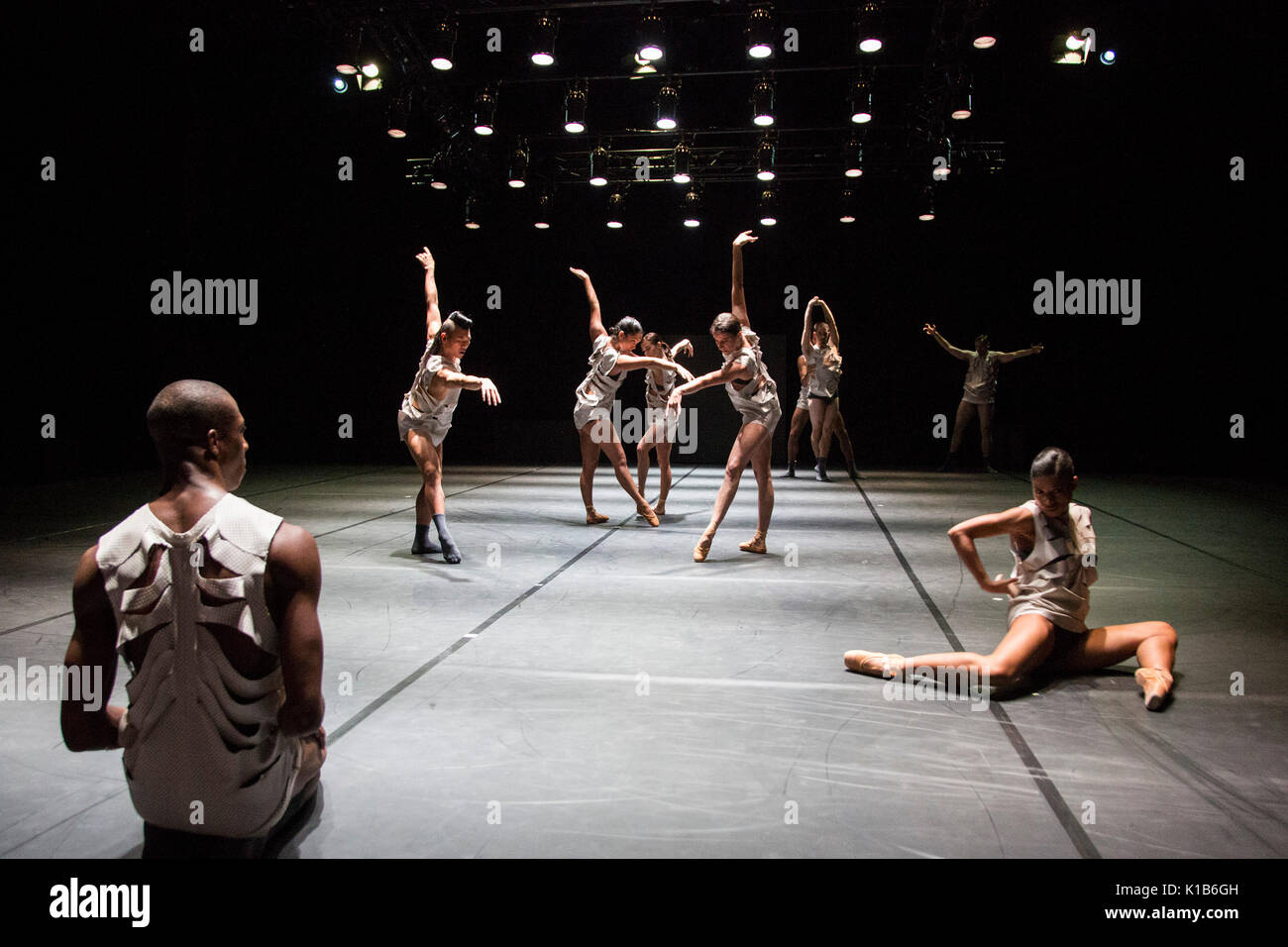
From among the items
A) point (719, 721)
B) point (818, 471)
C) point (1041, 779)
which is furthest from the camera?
point (818, 471)

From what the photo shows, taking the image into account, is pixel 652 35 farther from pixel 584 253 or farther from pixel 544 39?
pixel 584 253

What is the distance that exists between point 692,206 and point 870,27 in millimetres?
5800

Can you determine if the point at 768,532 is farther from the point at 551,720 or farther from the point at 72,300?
the point at 72,300

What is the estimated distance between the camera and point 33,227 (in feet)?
31.9

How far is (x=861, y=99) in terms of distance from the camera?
9.45 meters

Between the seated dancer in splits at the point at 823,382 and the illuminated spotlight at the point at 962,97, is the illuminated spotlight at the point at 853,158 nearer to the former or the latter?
the seated dancer in splits at the point at 823,382

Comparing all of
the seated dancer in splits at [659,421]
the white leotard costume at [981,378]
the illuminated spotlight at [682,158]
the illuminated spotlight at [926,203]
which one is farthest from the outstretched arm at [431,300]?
the illuminated spotlight at [926,203]

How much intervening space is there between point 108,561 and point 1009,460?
48.3 ft

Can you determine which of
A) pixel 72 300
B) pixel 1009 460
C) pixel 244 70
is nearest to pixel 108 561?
pixel 244 70

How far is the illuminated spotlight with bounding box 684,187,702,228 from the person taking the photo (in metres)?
13.2

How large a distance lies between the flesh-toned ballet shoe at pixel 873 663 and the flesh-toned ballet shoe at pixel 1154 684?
2.68 ft

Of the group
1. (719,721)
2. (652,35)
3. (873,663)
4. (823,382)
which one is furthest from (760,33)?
(719,721)

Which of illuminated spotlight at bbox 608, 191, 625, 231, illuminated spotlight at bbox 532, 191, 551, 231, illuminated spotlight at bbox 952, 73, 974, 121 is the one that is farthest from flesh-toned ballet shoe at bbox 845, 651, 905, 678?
illuminated spotlight at bbox 532, 191, 551, 231

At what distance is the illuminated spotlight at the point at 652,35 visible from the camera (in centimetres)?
780
